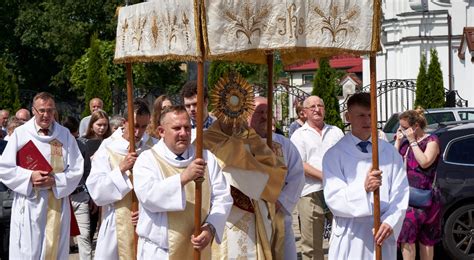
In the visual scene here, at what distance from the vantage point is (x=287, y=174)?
7.93m

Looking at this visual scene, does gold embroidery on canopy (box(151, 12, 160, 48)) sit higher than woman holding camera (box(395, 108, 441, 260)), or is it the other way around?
gold embroidery on canopy (box(151, 12, 160, 48))

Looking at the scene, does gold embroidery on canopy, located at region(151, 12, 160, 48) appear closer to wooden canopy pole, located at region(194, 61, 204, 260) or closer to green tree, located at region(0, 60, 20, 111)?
wooden canopy pole, located at region(194, 61, 204, 260)

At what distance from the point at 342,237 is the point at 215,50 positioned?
1.68m

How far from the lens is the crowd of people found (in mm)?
6637

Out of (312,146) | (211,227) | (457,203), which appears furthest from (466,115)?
(211,227)

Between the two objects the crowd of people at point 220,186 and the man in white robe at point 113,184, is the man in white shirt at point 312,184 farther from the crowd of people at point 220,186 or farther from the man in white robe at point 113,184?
the man in white robe at point 113,184

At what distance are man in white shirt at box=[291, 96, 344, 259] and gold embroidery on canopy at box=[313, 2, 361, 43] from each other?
129 inches

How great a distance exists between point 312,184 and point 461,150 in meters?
2.27

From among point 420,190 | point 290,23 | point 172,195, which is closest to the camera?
point 172,195

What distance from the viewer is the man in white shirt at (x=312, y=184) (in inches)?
390

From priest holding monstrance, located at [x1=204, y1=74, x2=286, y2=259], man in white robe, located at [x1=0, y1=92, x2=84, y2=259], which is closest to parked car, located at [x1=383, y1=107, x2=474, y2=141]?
man in white robe, located at [x1=0, y1=92, x2=84, y2=259]

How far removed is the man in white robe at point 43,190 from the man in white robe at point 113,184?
25.2 inches

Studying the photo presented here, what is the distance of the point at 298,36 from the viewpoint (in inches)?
260

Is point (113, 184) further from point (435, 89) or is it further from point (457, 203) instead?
point (435, 89)
